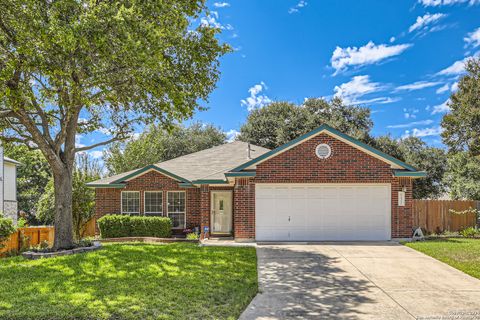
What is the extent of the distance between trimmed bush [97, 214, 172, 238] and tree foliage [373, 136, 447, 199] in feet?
73.7

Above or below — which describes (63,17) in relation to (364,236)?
above

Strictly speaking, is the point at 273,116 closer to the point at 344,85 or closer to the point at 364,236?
the point at 344,85

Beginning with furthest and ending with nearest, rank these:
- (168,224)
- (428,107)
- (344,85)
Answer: (344,85) < (428,107) < (168,224)

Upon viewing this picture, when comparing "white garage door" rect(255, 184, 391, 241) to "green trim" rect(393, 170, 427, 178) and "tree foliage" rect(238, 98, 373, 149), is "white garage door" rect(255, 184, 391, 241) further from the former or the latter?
"tree foliage" rect(238, 98, 373, 149)

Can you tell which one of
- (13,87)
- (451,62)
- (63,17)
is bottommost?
(13,87)

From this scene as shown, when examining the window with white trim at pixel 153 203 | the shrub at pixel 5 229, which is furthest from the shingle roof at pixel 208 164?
the shrub at pixel 5 229

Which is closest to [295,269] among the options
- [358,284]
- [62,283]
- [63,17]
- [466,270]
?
[358,284]

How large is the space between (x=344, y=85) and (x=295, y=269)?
2683 centimetres

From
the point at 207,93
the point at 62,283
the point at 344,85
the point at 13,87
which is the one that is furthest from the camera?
the point at 344,85

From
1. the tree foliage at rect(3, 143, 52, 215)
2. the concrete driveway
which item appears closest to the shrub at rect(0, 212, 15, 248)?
the concrete driveway

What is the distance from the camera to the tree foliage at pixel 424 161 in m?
32.5

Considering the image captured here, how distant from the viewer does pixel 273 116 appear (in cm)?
3484

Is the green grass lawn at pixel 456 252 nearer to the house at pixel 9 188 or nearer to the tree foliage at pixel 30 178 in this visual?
the house at pixel 9 188

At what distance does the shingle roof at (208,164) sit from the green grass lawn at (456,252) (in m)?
8.05
